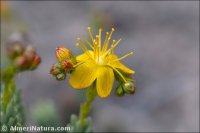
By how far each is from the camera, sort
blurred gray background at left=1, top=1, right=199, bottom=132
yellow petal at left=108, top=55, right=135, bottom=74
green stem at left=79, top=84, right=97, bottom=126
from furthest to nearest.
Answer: blurred gray background at left=1, top=1, right=199, bottom=132
green stem at left=79, top=84, right=97, bottom=126
yellow petal at left=108, top=55, right=135, bottom=74

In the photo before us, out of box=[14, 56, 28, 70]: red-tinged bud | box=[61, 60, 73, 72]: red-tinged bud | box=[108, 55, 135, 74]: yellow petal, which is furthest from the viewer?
box=[108, 55, 135, 74]: yellow petal

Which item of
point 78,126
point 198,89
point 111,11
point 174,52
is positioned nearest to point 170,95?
point 198,89

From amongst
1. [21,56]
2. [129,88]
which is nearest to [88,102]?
[129,88]

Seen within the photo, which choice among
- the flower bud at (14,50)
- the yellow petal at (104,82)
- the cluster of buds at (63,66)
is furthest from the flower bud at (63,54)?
the flower bud at (14,50)

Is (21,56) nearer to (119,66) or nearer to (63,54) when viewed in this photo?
(63,54)

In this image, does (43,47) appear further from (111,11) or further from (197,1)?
(197,1)

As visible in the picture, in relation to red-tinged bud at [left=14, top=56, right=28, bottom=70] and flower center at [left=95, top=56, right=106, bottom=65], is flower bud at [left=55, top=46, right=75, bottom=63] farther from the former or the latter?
red-tinged bud at [left=14, top=56, right=28, bottom=70]

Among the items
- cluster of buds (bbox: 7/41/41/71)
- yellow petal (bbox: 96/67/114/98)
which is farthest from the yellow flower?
cluster of buds (bbox: 7/41/41/71)
